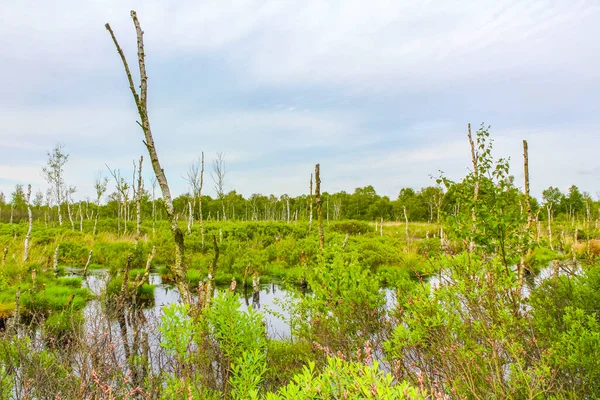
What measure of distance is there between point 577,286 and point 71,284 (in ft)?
43.9

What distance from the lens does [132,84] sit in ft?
17.2

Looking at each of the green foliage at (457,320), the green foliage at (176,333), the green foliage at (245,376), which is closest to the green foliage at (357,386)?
the green foliage at (245,376)

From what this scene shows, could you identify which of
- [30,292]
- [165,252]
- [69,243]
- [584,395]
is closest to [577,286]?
[584,395]

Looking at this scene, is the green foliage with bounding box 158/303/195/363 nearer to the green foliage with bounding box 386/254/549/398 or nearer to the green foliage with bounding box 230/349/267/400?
the green foliage with bounding box 230/349/267/400

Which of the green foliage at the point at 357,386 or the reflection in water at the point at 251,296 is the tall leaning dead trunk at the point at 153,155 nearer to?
the green foliage at the point at 357,386

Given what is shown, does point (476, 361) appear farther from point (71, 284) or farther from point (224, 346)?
point (71, 284)

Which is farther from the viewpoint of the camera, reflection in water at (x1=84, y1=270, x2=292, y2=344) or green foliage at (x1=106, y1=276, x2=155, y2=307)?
green foliage at (x1=106, y1=276, x2=155, y2=307)

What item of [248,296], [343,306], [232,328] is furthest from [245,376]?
[248,296]

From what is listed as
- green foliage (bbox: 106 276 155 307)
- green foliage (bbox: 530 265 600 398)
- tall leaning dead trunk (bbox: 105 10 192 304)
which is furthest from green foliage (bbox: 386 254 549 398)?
green foliage (bbox: 106 276 155 307)

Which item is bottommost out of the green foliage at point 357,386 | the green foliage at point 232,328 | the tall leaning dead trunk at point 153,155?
the green foliage at point 232,328

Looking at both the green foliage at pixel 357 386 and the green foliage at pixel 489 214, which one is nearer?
the green foliage at pixel 357 386

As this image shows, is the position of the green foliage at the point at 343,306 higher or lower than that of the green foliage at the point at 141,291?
higher

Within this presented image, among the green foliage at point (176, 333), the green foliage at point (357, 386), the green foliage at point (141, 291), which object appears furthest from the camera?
the green foliage at point (141, 291)

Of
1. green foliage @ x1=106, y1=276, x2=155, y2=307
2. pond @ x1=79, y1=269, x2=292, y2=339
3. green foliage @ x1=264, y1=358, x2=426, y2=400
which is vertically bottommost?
pond @ x1=79, y1=269, x2=292, y2=339
